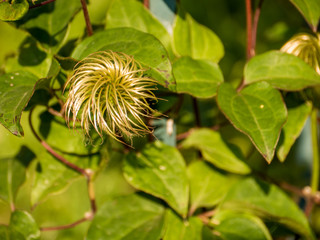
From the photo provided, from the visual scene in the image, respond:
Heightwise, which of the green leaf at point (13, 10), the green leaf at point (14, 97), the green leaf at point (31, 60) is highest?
the green leaf at point (13, 10)

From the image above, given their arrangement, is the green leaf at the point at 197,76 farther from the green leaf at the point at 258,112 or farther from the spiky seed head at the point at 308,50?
the spiky seed head at the point at 308,50

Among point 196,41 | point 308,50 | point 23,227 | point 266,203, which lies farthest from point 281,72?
point 23,227

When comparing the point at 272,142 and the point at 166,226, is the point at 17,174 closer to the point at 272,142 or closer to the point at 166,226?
the point at 166,226

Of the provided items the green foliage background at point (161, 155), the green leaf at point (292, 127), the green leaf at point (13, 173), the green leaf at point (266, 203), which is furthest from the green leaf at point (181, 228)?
the green leaf at point (13, 173)

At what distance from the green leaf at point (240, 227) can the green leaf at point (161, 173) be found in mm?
143

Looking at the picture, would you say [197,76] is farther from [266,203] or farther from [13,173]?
[13,173]

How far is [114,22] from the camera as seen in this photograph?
888 millimetres


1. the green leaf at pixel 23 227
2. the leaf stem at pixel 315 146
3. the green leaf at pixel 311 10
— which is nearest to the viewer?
the green leaf at pixel 311 10

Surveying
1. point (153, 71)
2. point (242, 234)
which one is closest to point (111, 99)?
point (153, 71)

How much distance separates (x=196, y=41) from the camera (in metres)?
0.96

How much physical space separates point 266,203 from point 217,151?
0.56ft

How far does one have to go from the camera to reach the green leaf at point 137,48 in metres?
0.71

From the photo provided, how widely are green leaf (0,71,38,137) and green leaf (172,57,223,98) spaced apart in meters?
0.28

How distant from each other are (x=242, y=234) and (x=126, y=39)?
0.50 m
